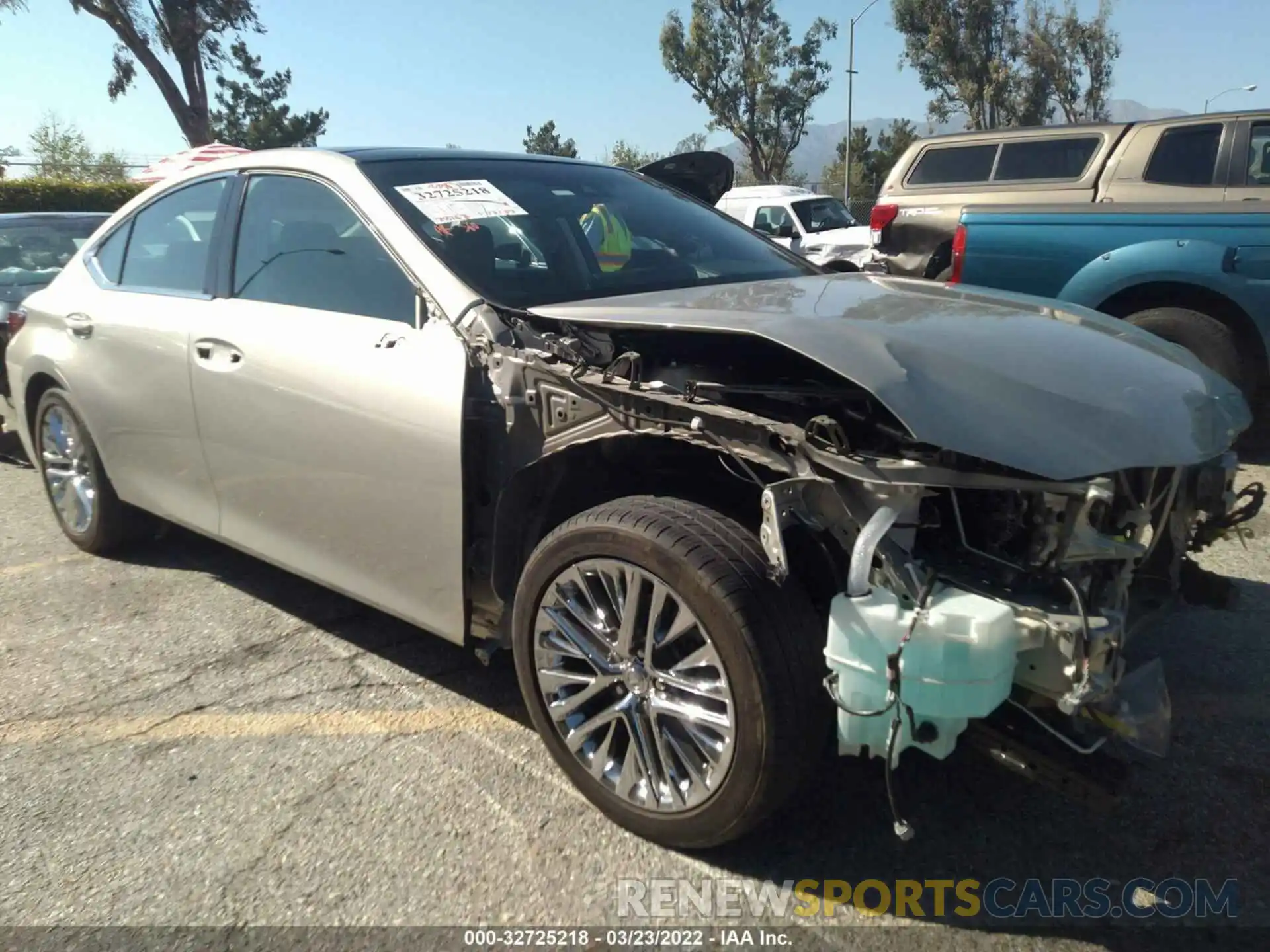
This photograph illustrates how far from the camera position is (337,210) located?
3.22 meters

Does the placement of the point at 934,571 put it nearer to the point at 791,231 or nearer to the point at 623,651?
the point at 623,651

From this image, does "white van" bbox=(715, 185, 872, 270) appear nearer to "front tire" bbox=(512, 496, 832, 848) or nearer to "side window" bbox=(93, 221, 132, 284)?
"side window" bbox=(93, 221, 132, 284)

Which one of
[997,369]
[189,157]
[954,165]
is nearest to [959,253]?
[954,165]

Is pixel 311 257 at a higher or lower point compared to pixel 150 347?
higher

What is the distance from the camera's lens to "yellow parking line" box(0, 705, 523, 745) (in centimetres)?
310

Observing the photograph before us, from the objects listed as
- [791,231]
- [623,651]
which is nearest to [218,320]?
[623,651]

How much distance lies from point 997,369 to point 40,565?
4.44 meters

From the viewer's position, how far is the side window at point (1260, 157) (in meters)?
6.61

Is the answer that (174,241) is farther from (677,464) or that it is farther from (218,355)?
(677,464)

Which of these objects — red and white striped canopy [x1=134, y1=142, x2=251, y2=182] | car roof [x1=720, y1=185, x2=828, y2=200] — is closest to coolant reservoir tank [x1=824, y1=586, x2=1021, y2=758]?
red and white striped canopy [x1=134, y1=142, x2=251, y2=182]

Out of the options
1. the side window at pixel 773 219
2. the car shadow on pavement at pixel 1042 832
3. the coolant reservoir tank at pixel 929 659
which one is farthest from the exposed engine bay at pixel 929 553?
the side window at pixel 773 219

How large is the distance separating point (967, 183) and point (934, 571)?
7.07 metres

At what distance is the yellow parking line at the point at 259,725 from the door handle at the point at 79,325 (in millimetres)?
1703

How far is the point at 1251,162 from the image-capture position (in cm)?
662
